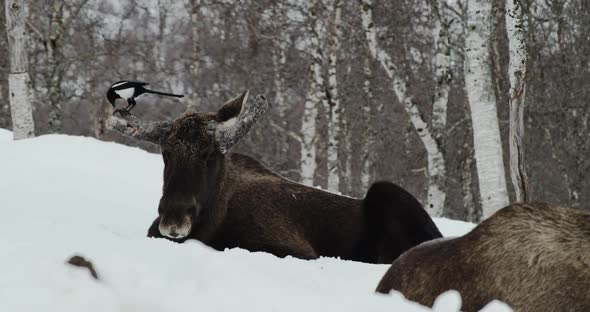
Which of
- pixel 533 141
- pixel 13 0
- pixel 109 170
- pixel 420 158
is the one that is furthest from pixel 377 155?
pixel 109 170

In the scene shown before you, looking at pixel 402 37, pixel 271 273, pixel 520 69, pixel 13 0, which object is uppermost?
pixel 402 37

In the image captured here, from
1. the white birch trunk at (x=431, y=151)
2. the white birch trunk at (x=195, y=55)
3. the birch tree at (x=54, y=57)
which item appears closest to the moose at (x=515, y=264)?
the white birch trunk at (x=431, y=151)

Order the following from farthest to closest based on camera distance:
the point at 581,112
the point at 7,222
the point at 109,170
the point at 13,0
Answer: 1. the point at 581,112
2. the point at 13,0
3. the point at 109,170
4. the point at 7,222

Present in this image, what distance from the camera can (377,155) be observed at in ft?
107

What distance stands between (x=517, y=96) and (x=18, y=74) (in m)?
10.3

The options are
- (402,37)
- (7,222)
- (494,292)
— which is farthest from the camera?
(402,37)

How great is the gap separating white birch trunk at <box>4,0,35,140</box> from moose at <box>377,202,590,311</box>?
42.3ft

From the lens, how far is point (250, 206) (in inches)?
280

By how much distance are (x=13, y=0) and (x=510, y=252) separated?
13.9 metres

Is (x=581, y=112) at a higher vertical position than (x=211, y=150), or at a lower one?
higher

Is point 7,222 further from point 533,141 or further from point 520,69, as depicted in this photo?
point 533,141

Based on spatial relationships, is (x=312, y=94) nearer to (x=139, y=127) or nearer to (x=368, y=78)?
(x=368, y=78)

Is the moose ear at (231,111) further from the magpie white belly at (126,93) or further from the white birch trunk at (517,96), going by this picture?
the white birch trunk at (517,96)

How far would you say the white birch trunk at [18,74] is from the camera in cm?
1531
